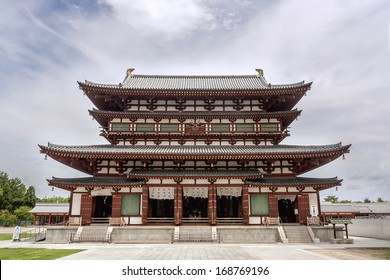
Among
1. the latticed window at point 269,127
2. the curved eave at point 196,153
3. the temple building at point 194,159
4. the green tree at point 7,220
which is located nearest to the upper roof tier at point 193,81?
the temple building at point 194,159

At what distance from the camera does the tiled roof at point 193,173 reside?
78.9 feet

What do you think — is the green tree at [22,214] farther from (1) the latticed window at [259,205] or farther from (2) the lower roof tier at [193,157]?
(1) the latticed window at [259,205]

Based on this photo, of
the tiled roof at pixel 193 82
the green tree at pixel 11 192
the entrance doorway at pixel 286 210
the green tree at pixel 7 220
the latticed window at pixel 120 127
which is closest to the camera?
the entrance doorway at pixel 286 210

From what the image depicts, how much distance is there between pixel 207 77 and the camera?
34.8m

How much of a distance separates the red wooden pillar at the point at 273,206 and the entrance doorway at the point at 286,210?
2.85 metres

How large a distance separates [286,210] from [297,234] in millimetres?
4860

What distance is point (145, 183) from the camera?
2459cm

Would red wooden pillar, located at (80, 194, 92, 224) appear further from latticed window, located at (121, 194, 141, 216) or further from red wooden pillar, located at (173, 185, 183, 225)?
red wooden pillar, located at (173, 185, 183, 225)

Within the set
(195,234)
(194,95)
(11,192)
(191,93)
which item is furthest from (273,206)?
(11,192)

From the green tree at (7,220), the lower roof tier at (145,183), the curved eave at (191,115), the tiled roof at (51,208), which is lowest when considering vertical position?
the green tree at (7,220)

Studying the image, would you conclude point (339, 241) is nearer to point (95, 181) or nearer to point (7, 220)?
point (95, 181)

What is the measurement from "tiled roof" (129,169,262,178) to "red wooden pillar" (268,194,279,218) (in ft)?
7.00

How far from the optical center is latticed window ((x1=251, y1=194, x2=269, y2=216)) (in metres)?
24.5

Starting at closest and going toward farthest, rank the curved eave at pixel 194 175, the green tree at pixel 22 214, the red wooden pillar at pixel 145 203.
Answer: the curved eave at pixel 194 175 → the red wooden pillar at pixel 145 203 → the green tree at pixel 22 214
